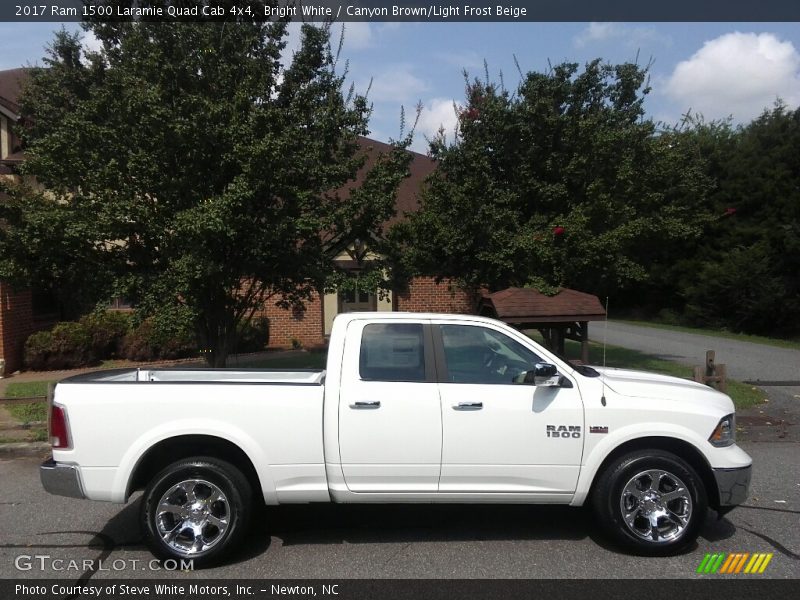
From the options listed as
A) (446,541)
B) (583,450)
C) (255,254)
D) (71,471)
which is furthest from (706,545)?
(255,254)

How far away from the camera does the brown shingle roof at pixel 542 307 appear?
960cm

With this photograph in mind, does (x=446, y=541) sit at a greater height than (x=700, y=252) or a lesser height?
lesser

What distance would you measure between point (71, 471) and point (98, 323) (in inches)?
419

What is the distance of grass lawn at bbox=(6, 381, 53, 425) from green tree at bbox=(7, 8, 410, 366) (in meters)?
2.17

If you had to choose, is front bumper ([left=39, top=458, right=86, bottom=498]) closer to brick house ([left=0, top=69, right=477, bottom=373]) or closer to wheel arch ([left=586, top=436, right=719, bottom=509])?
wheel arch ([left=586, top=436, right=719, bottom=509])

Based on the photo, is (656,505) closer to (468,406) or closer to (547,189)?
(468,406)

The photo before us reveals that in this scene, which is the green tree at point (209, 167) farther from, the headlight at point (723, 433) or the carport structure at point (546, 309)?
the headlight at point (723, 433)

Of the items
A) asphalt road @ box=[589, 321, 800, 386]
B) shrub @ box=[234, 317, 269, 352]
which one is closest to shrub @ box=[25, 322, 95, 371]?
shrub @ box=[234, 317, 269, 352]

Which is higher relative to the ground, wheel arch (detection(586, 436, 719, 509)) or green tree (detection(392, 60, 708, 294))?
green tree (detection(392, 60, 708, 294))

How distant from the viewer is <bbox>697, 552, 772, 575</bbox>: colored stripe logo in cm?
448

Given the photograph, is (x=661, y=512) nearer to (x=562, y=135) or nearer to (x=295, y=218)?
(x=295, y=218)

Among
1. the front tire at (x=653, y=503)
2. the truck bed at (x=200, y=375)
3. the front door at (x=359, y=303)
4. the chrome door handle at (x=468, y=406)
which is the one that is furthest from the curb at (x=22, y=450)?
the front door at (x=359, y=303)

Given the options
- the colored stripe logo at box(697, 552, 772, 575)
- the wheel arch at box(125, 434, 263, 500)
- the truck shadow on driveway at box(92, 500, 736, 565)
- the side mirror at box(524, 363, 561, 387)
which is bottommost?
the truck shadow on driveway at box(92, 500, 736, 565)
